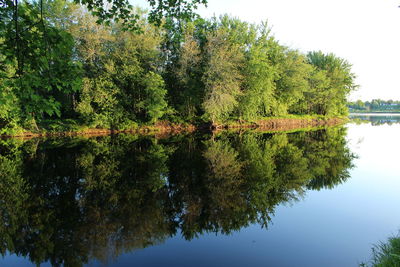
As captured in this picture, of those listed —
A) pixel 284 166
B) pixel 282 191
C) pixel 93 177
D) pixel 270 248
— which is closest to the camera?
pixel 270 248

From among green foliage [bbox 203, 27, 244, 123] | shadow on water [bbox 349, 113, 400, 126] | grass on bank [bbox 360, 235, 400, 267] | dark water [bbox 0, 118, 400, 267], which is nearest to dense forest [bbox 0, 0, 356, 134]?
green foliage [bbox 203, 27, 244, 123]

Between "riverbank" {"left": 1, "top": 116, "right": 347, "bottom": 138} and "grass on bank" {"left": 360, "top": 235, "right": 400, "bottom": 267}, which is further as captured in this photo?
"riverbank" {"left": 1, "top": 116, "right": 347, "bottom": 138}

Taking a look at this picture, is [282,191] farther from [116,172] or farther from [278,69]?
[278,69]

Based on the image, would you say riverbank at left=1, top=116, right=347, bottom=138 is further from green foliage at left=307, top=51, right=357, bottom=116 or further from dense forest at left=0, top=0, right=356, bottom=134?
green foliage at left=307, top=51, right=357, bottom=116

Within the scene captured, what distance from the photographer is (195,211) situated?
915 centimetres

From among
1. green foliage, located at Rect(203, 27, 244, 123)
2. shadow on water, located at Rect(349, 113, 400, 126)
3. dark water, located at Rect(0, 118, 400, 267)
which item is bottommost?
dark water, located at Rect(0, 118, 400, 267)

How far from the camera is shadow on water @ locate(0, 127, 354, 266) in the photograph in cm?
729

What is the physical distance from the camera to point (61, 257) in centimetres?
643

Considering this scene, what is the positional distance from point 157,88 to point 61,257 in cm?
3005

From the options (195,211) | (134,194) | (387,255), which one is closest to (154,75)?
(134,194)

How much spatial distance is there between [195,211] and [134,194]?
3.14 m

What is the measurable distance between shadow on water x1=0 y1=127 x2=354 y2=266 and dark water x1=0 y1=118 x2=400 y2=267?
4 centimetres

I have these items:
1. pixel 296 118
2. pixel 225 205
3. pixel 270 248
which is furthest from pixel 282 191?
pixel 296 118

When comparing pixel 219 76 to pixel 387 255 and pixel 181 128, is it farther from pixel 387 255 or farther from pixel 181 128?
pixel 387 255
